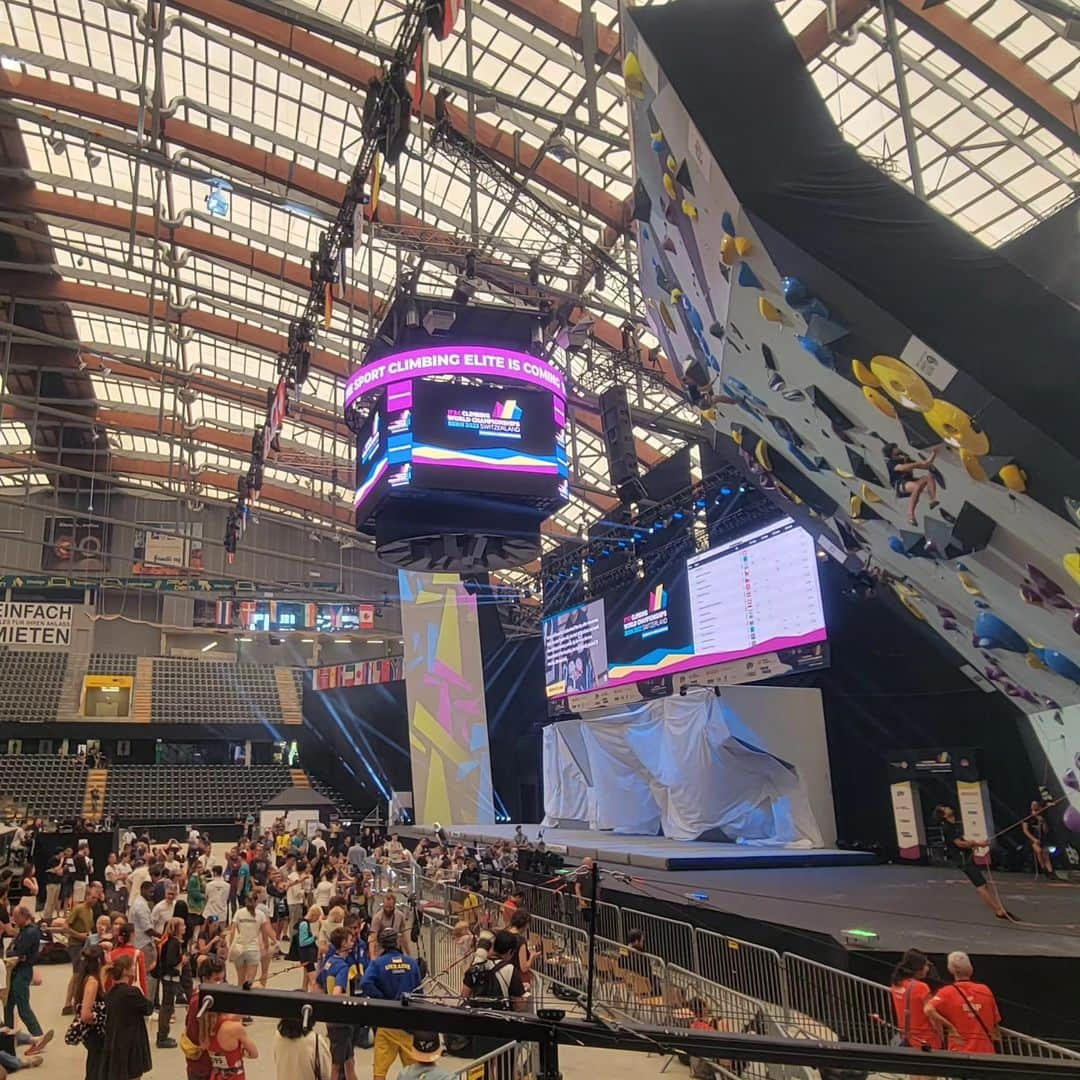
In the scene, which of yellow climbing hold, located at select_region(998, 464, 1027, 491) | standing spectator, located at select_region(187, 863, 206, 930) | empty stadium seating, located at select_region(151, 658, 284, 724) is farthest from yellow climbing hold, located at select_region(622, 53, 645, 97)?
empty stadium seating, located at select_region(151, 658, 284, 724)

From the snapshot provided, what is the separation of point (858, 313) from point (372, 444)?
690cm

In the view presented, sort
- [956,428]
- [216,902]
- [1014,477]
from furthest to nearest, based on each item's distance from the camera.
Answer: [216,902], [956,428], [1014,477]

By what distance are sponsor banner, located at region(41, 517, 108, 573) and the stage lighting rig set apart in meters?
19.0

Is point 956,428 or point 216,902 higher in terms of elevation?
point 956,428

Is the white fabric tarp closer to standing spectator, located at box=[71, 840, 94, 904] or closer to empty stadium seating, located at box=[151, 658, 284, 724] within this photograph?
standing spectator, located at box=[71, 840, 94, 904]

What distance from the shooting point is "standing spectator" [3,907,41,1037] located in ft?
21.4

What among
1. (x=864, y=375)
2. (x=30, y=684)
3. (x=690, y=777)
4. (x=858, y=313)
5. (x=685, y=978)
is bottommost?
(x=685, y=978)

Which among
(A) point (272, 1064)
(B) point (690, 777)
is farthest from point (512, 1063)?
(B) point (690, 777)

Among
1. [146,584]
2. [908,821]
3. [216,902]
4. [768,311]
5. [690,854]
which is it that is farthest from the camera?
[146,584]

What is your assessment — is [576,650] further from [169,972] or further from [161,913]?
[169,972]

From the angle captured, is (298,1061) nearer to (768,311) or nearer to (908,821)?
(768,311)

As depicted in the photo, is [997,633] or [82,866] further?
[82,866]

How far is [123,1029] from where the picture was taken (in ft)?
16.1

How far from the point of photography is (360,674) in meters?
29.6
